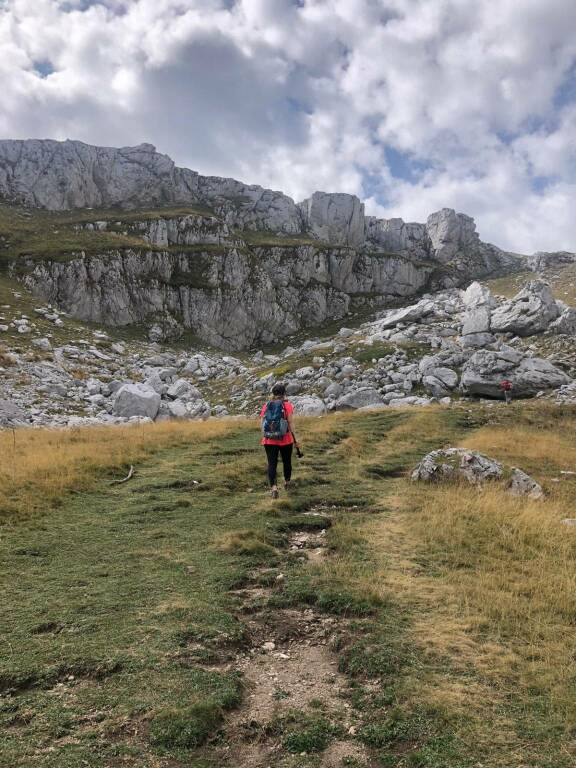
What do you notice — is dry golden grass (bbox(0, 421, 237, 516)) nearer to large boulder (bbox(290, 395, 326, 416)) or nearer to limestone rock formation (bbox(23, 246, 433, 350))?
large boulder (bbox(290, 395, 326, 416))

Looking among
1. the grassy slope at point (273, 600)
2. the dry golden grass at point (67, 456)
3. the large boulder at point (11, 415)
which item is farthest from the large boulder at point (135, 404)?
the grassy slope at point (273, 600)

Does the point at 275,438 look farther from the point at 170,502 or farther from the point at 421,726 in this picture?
the point at 421,726

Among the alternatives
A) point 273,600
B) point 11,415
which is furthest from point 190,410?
point 273,600

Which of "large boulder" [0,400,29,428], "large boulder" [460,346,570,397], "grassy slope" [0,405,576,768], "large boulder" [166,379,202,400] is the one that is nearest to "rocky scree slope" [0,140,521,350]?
"large boulder" [166,379,202,400]

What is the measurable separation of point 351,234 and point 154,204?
6142 cm

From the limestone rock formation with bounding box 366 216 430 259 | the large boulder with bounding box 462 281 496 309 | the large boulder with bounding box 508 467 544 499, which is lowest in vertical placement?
the large boulder with bounding box 508 467 544 499

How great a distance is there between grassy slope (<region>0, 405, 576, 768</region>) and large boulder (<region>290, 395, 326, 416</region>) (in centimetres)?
2086

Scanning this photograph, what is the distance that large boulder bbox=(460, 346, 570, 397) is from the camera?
36.5m

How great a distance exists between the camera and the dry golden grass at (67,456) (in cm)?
1224

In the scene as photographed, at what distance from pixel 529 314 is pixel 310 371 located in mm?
24576

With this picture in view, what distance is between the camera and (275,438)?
13180 millimetres

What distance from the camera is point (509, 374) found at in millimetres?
37656

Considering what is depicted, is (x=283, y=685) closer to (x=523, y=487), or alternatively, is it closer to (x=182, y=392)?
(x=523, y=487)

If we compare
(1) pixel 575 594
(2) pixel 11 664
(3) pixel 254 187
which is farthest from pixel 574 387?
(3) pixel 254 187
